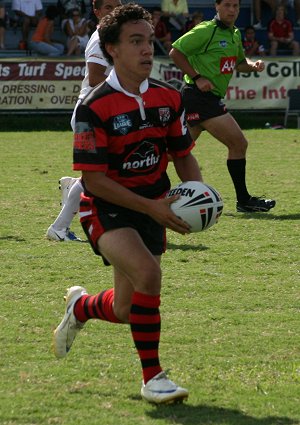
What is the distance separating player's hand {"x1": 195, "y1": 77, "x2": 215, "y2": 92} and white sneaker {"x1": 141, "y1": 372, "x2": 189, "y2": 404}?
20.1 feet

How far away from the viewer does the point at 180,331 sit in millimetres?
6438

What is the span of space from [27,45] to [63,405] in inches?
769

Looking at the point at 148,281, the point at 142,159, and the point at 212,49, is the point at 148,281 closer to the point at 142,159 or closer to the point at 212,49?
the point at 142,159

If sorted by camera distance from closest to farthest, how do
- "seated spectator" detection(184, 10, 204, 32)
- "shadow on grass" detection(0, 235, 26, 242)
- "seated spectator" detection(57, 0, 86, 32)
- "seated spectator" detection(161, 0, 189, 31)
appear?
"shadow on grass" detection(0, 235, 26, 242) → "seated spectator" detection(184, 10, 204, 32) → "seated spectator" detection(161, 0, 189, 31) → "seated spectator" detection(57, 0, 86, 32)

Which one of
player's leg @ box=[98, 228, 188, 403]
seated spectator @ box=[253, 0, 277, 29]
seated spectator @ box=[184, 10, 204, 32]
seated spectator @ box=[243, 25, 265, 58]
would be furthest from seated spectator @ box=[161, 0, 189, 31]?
player's leg @ box=[98, 228, 188, 403]

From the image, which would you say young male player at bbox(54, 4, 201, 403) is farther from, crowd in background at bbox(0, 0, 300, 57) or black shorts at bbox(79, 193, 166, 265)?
crowd in background at bbox(0, 0, 300, 57)

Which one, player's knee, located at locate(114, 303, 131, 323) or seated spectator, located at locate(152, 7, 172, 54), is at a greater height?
player's knee, located at locate(114, 303, 131, 323)

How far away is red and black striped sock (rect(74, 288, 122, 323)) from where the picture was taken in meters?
5.53

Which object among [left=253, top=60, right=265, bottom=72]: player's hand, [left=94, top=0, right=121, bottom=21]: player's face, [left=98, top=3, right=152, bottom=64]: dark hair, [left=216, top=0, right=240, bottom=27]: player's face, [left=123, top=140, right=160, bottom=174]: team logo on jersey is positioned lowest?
[left=253, top=60, right=265, bottom=72]: player's hand

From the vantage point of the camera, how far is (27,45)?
23.8m

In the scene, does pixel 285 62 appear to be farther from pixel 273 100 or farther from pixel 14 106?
pixel 14 106

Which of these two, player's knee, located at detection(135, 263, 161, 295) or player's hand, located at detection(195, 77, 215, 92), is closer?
player's knee, located at detection(135, 263, 161, 295)

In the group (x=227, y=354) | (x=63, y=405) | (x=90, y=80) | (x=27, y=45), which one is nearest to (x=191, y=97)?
(x=90, y=80)

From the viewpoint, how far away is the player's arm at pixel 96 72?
28.4ft
